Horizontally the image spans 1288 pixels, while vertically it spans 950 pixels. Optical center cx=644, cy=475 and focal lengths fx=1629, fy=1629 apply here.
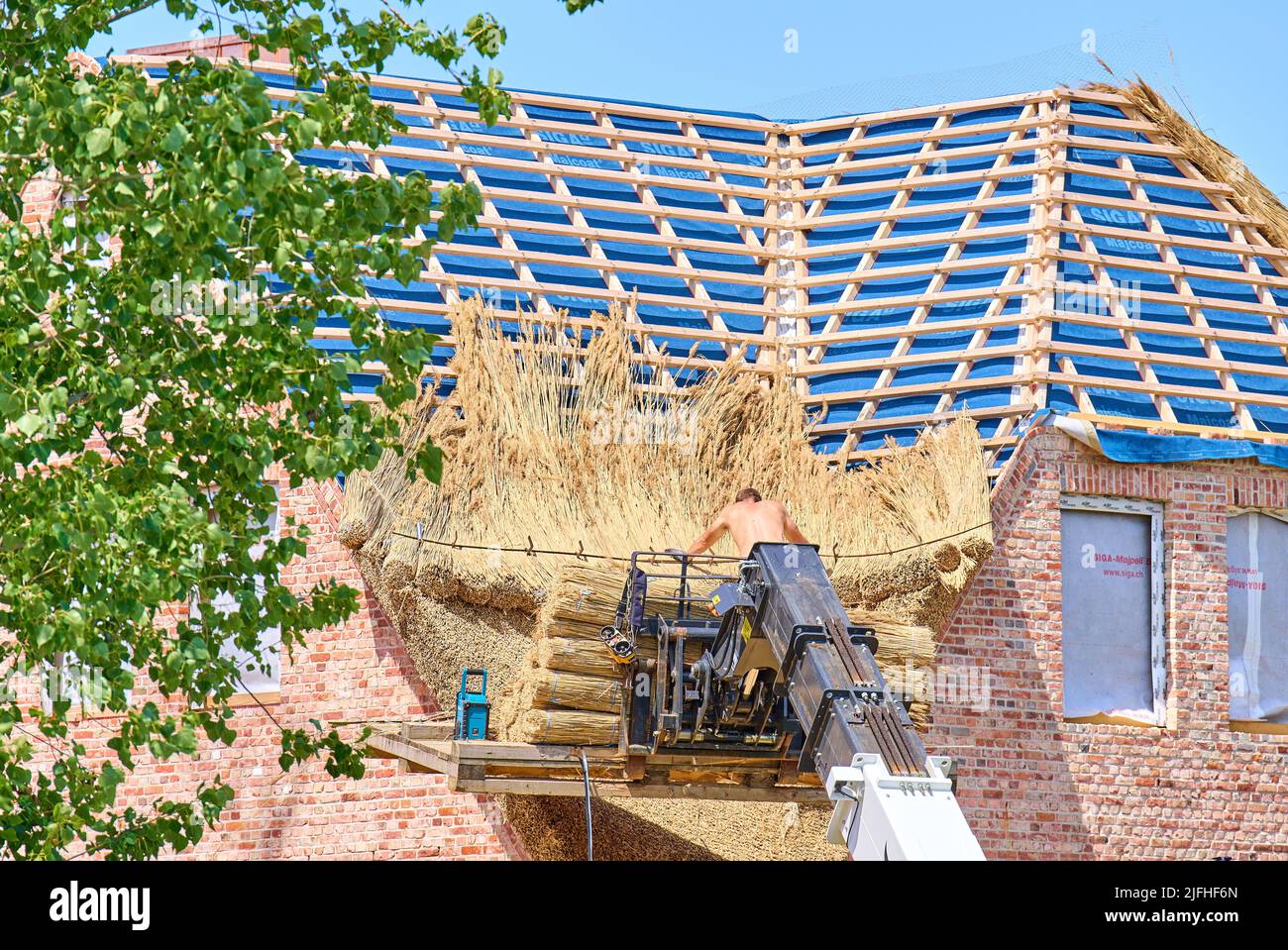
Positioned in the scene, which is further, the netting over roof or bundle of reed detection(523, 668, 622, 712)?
the netting over roof

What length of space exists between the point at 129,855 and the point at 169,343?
2.01 m

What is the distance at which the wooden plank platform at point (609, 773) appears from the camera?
8469 millimetres

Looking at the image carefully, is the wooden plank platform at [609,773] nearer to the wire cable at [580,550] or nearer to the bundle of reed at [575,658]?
the bundle of reed at [575,658]

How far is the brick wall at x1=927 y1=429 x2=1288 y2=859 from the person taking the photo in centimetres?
1106

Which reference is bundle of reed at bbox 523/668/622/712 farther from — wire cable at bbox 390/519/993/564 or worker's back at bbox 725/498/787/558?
wire cable at bbox 390/519/993/564

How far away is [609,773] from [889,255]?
253 inches

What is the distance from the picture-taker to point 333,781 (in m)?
Answer: 11.1

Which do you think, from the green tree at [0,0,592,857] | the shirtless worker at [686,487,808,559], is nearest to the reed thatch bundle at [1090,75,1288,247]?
the shirtless worker at [686,487,808,559]

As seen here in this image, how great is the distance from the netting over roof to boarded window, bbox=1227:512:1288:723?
2.54 ft

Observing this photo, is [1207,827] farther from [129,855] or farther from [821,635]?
[129,855]

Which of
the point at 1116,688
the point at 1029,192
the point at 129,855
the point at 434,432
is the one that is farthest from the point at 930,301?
the point at 129,855

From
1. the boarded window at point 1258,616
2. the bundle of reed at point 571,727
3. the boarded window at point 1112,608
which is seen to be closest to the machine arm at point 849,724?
the bundle of reed at point 571,727

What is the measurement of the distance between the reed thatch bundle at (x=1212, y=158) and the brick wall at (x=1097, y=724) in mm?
2600

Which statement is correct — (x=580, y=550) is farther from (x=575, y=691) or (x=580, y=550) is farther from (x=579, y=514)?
(x=575, y=691)
